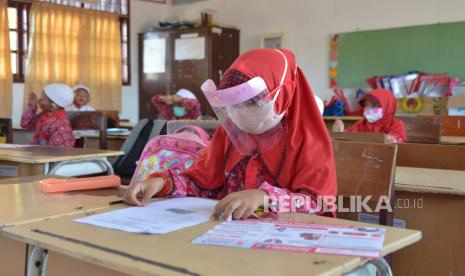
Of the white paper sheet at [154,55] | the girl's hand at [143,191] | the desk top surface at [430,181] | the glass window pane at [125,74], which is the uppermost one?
the white paper sheet at [154,55]

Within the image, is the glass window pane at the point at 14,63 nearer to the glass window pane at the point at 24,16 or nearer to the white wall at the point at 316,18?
the glass window pane at the point at 24,16

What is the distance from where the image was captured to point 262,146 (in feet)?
5.16

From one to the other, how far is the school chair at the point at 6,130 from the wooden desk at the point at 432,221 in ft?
9.31

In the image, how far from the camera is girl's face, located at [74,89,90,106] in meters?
7.32

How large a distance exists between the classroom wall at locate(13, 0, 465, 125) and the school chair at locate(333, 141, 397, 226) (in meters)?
4.92

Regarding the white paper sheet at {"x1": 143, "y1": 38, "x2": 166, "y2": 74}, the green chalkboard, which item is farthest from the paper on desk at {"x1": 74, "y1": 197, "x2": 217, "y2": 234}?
the white paper sheet at {"x1": 143, "y1": 38, "x2": 166, "y2": 74}

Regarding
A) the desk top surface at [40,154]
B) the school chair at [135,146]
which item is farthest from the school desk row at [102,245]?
the school chair at [135,146]

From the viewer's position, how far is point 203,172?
1687 millimetres

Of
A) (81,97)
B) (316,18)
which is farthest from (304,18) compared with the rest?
(81,97)

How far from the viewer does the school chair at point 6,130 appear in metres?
3.95

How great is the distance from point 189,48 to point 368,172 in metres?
6.39

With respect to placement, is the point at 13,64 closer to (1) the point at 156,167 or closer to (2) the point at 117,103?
(2) the point at 117,103

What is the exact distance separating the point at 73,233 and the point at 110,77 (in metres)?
7.49

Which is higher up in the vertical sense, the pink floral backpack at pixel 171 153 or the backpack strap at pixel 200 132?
the backpack strap at pixel 200 132
